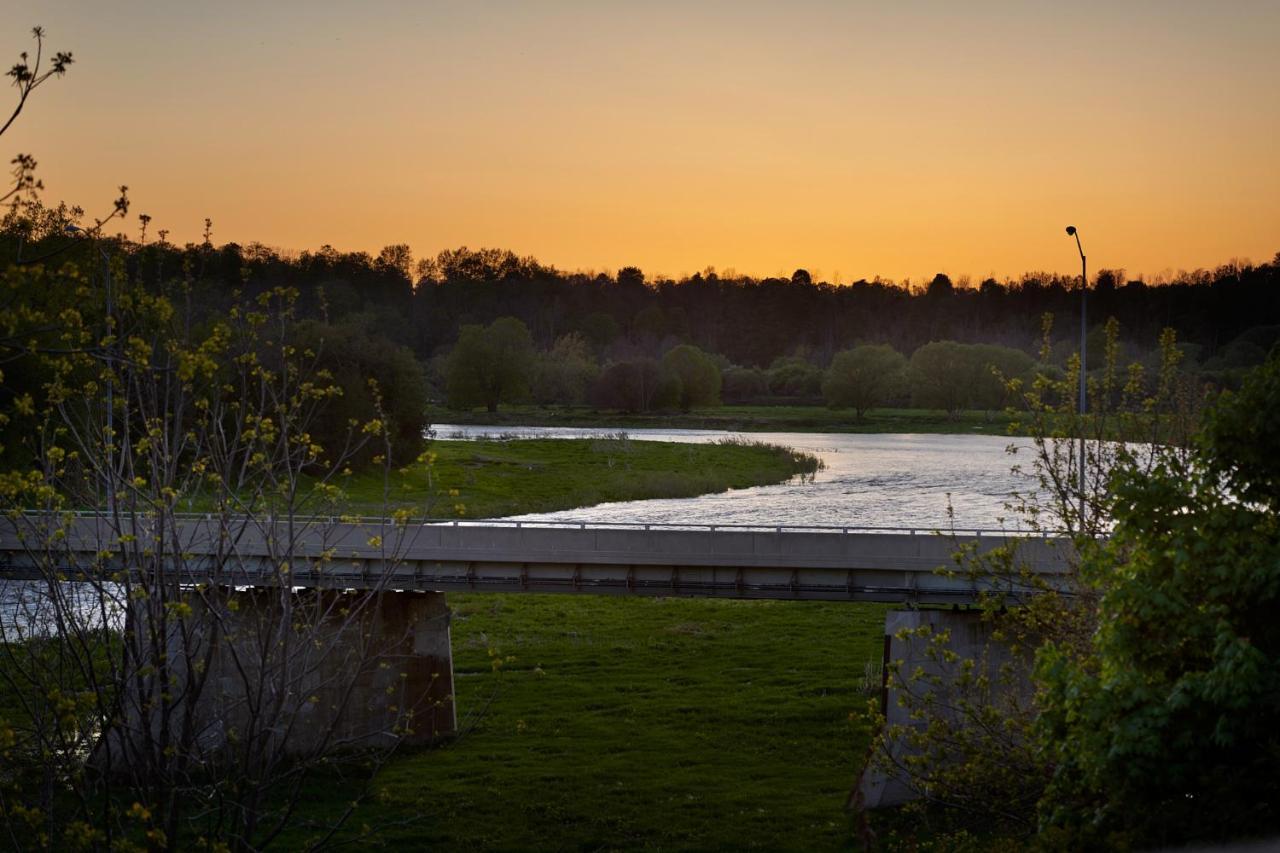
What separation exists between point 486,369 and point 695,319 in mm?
70749

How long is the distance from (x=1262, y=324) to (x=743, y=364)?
62.5 metres

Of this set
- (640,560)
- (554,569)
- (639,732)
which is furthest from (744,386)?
(640,560)

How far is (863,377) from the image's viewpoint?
5231 inches

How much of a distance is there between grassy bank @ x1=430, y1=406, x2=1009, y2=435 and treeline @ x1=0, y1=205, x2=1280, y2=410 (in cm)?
181

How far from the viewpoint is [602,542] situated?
2848 cm

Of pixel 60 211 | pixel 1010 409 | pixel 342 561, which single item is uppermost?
pixel 60 211

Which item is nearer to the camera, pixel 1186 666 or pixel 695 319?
pixel 1186 666

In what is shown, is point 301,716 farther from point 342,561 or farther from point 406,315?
point 406,315

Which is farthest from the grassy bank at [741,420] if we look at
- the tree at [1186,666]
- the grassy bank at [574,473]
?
the tree at [1186,666]

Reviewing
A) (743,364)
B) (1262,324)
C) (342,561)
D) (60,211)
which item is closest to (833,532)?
(342,561)

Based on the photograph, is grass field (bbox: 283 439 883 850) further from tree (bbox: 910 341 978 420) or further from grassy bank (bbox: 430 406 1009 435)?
tree (bbox: 910 341 978 420)

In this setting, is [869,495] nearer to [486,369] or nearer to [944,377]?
[486,369]

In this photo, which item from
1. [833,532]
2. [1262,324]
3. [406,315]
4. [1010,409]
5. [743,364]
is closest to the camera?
[1010,409]

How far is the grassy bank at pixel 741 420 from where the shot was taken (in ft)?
397
